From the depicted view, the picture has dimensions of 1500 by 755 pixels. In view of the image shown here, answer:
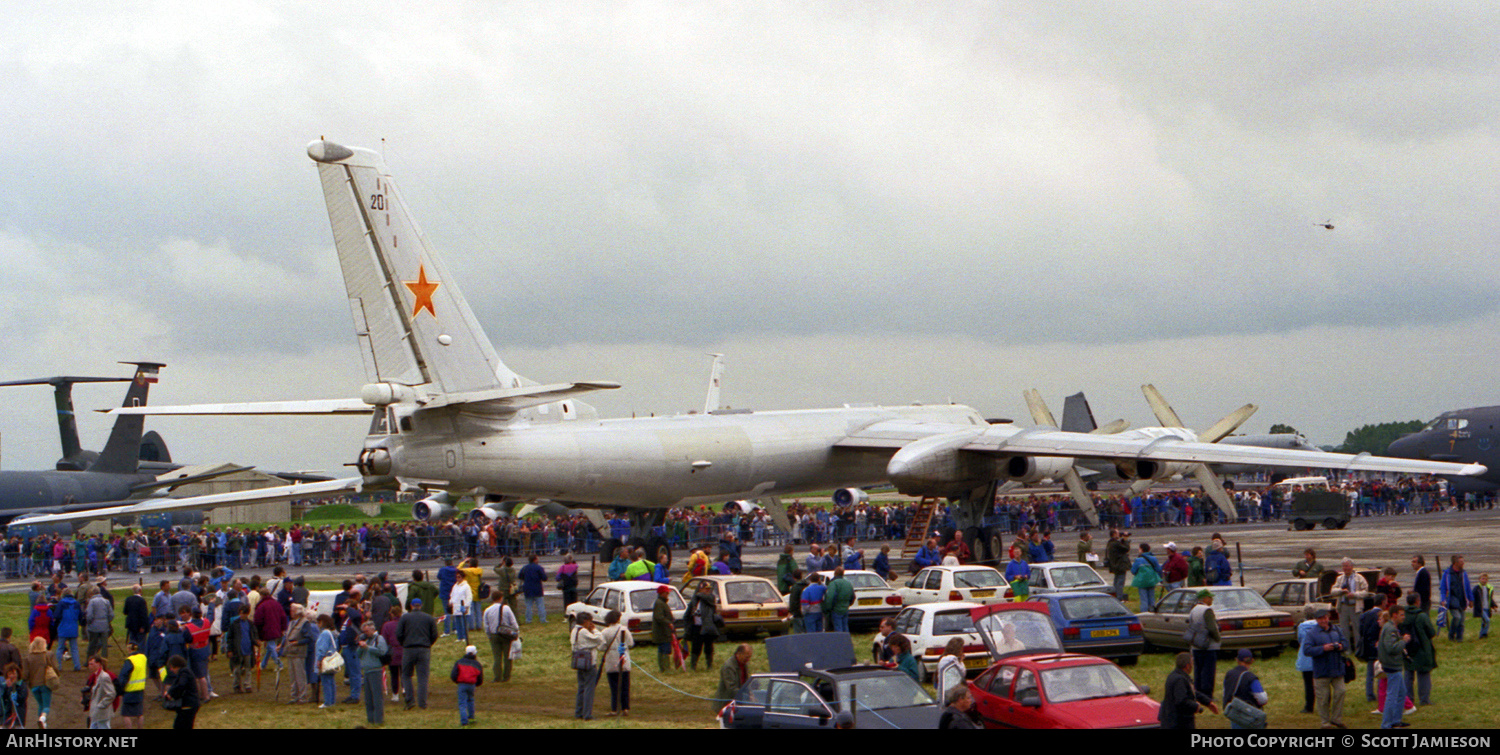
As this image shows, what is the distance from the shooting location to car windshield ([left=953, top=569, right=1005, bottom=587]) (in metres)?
22.0

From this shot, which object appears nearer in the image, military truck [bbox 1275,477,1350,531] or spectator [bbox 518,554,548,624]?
spectator [bbox 518,554,548,624]

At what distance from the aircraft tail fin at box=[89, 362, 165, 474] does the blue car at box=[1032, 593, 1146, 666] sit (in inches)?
1788

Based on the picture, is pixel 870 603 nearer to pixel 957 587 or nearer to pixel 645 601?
pixel 957 587

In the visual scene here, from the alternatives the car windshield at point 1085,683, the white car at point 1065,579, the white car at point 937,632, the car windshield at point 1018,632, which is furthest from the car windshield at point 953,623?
the white car at point 1065,579

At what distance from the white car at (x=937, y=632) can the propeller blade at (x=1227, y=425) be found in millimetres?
23108

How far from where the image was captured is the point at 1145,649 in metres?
19.5

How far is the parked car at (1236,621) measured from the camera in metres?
18.2

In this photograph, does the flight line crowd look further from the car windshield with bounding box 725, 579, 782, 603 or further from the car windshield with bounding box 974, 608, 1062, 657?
the car windshield with bounding box 974, 608, 1062, 657

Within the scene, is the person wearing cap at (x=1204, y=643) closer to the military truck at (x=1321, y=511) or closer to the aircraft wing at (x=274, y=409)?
the aircraft wing at (x=274, y=409)

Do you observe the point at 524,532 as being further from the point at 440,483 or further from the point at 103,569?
the point at 440,483

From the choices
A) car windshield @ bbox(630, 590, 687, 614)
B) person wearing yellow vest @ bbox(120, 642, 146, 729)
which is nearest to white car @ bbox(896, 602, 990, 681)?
car windshield @ bbox(630, 590, 687, 614)

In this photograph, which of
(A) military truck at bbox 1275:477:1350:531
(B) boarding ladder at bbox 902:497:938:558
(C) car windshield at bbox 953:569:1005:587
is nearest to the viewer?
(C) car windshield at bbox 953:569:1005:587

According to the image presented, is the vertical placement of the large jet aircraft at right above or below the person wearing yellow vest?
above
